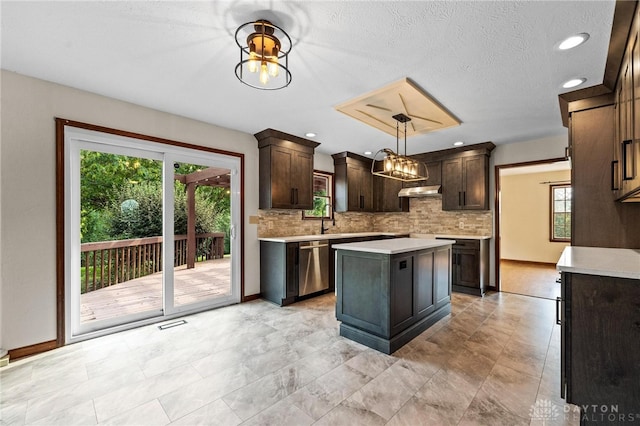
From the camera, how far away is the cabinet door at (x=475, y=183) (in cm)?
474

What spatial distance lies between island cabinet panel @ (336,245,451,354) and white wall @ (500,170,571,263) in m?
5.97

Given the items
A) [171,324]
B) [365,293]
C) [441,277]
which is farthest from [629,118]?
[171,324]

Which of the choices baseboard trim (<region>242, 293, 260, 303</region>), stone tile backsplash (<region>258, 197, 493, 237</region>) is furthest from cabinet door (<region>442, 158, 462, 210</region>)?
baseboard trim (<region>242, 293, 260, 303</region>)

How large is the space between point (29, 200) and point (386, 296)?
11.1 ft

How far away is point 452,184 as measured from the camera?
5.07 metres

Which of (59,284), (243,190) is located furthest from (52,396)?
(243,190)

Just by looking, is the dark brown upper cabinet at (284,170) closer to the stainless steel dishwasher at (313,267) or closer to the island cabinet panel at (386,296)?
the stainless steel dishwasher at (313,267)

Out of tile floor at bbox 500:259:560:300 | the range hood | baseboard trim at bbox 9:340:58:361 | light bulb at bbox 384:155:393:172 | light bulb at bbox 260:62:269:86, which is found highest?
light bulb at bbox 260:62:269:86

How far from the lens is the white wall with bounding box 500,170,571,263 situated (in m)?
7.23

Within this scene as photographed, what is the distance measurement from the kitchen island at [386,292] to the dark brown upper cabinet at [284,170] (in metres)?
1.66

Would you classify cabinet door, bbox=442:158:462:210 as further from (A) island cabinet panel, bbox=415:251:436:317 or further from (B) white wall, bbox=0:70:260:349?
(B) white wall, bbox=0:70:260:349

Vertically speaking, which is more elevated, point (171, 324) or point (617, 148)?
point (617, 148)

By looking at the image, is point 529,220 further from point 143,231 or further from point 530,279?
point 143,231

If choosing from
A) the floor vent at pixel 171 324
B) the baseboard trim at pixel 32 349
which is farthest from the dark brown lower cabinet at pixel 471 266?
the baseboard trim at pixel 32 349
